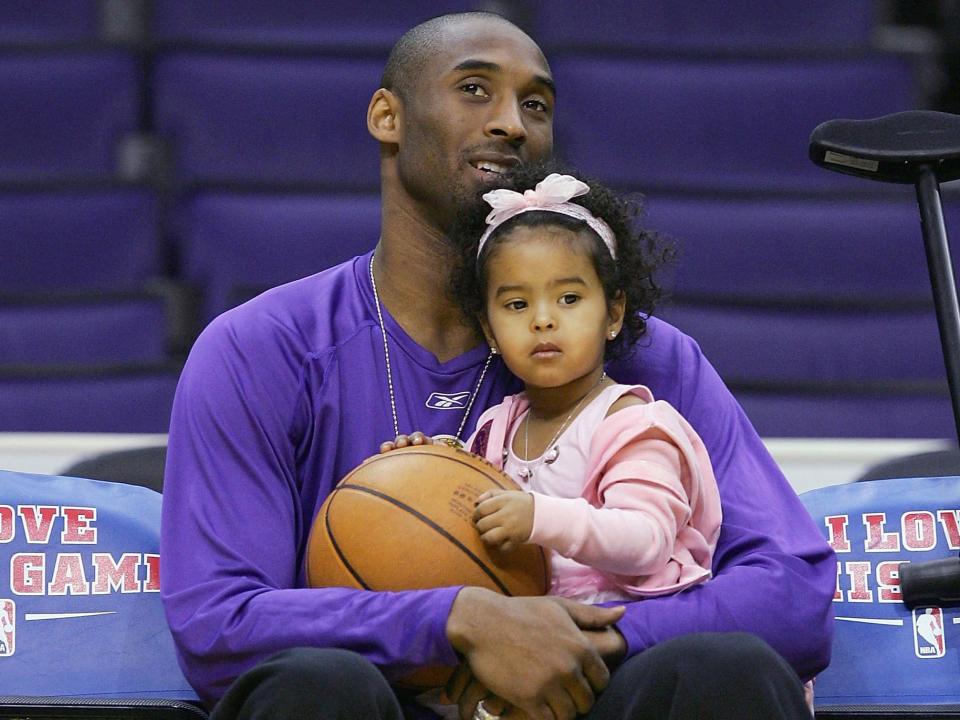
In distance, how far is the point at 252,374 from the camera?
Answer: 7.27 feet

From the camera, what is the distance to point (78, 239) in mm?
4023

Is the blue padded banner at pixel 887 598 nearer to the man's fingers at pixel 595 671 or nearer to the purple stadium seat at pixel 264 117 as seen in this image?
the man's fingers at pixel 595 671

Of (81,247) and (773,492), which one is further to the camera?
(81,247)

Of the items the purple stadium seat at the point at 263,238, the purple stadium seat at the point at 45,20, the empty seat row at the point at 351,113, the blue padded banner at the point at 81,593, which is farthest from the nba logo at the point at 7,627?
the purple stadium seat at the point at 45,20

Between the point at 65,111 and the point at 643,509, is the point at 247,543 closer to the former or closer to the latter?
the point at 643,509

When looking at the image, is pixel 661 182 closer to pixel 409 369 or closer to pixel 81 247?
pixel 81 247

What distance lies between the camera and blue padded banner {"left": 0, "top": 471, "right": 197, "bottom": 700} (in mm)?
2328

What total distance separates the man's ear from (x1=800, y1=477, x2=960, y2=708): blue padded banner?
2.89 ft

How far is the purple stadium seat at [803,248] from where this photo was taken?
3971 millimetres

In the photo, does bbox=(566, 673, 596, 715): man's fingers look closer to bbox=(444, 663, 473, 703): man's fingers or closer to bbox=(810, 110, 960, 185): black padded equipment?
bbox=(444, 663, 473, 703): man's fingers

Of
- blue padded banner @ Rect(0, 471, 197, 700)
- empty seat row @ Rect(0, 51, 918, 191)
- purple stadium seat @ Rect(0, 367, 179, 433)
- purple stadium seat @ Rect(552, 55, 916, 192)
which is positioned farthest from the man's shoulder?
purple stadium seat @ Rect(552, 55, 916, 192)

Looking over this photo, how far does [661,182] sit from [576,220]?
6.50 feet

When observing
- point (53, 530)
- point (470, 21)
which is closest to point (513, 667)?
point (53, 530)

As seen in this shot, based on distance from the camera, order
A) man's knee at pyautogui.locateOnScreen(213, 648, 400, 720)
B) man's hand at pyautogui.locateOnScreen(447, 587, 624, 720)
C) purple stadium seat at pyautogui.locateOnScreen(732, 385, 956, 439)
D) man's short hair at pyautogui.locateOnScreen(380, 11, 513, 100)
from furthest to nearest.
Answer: purple stadium seat at pyautogui.locateOnScreen(732, 385, 956, 439)
man's short hair at pyautogui.locateOnScreen(380, 11, 513, 100)
man's hand at pyautogui.locateOnScreen(447, 587, 624, 720)
man's knee at pyautogui.locateOnScreen(213, 648, 400, 720)
